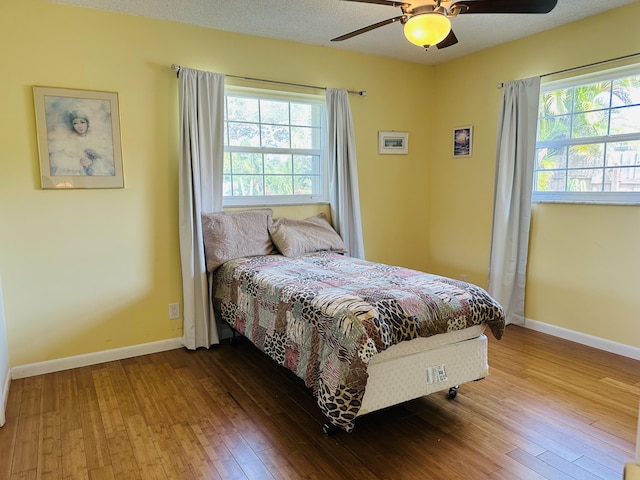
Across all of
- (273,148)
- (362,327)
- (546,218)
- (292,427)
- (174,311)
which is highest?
(273,148)

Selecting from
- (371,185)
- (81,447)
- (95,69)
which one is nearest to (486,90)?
(371,185)

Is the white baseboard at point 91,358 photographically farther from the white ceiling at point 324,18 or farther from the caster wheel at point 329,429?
the white ceiling at point 324,18

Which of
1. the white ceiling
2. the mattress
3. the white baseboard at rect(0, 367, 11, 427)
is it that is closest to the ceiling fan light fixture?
the white ceiling

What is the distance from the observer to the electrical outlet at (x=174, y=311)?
3.41 meters

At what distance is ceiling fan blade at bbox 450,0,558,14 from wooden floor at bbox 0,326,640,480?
83.7 inches

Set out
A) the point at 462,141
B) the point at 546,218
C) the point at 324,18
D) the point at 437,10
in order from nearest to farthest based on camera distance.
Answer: the point at 437,10, the point at 324,18, the point at 546,218, the point at 462,141

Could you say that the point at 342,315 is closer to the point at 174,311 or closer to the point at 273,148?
the point at 174,311

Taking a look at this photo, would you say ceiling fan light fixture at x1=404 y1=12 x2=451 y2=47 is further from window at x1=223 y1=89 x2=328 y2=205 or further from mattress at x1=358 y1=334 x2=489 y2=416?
window at x1=223 y1=89 x2=328 y2=205

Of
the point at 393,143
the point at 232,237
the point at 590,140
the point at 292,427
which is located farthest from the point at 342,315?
the point at 393,143

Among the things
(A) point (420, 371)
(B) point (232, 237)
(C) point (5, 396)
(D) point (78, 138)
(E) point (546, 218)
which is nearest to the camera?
(A) point (420, 371)

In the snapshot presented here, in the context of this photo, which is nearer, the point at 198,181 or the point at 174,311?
the point at 198,181

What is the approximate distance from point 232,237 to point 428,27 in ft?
6.66

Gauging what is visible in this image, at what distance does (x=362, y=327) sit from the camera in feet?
6.30

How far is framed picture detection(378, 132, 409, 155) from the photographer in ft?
14.2
